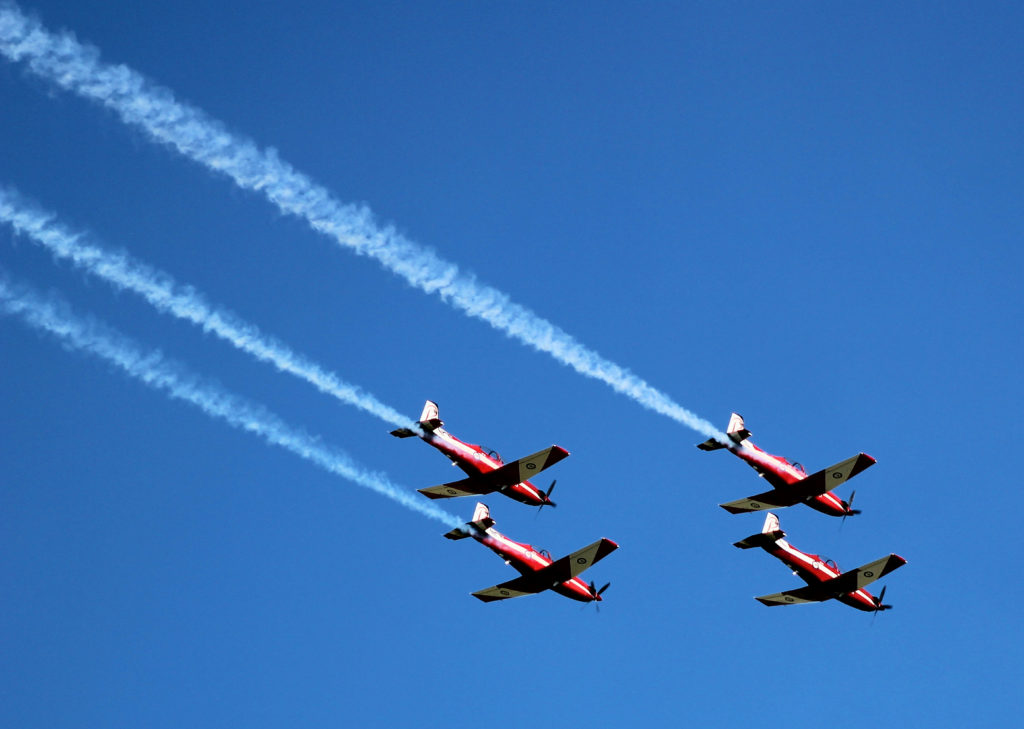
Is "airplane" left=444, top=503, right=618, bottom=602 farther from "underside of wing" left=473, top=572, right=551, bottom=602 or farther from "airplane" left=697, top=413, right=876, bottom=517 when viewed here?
"airplane" left=697, top=413, right=876, bottom=517

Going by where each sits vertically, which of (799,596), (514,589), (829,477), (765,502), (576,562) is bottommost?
(514,589)

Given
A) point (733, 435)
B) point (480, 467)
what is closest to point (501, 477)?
point (480, 467)

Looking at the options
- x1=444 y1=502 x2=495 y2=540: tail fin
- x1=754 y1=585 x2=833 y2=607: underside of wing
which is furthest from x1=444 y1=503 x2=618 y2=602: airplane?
x1=754 y1=585 x2=833 y2=607: underside of wing

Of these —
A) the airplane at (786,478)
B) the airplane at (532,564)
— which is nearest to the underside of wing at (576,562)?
the airplane at (532,564)

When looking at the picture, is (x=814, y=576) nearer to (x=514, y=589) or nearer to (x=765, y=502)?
(x=765, y=502)

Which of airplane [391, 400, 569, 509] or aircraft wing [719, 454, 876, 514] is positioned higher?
aircraft wing [719, 454, 876, 514]

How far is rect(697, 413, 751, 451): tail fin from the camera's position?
57.4m

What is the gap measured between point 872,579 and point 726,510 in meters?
6.57

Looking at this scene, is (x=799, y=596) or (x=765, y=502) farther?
(x=799, y=596)

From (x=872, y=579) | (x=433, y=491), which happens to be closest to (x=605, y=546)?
(x=433, y=491)

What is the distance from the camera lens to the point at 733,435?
57.6m

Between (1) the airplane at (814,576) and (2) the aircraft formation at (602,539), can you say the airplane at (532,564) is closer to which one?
(2) the aircraft formation at (602,539)

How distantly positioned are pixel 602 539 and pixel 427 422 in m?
8.34

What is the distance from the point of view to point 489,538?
5809 centimetres
